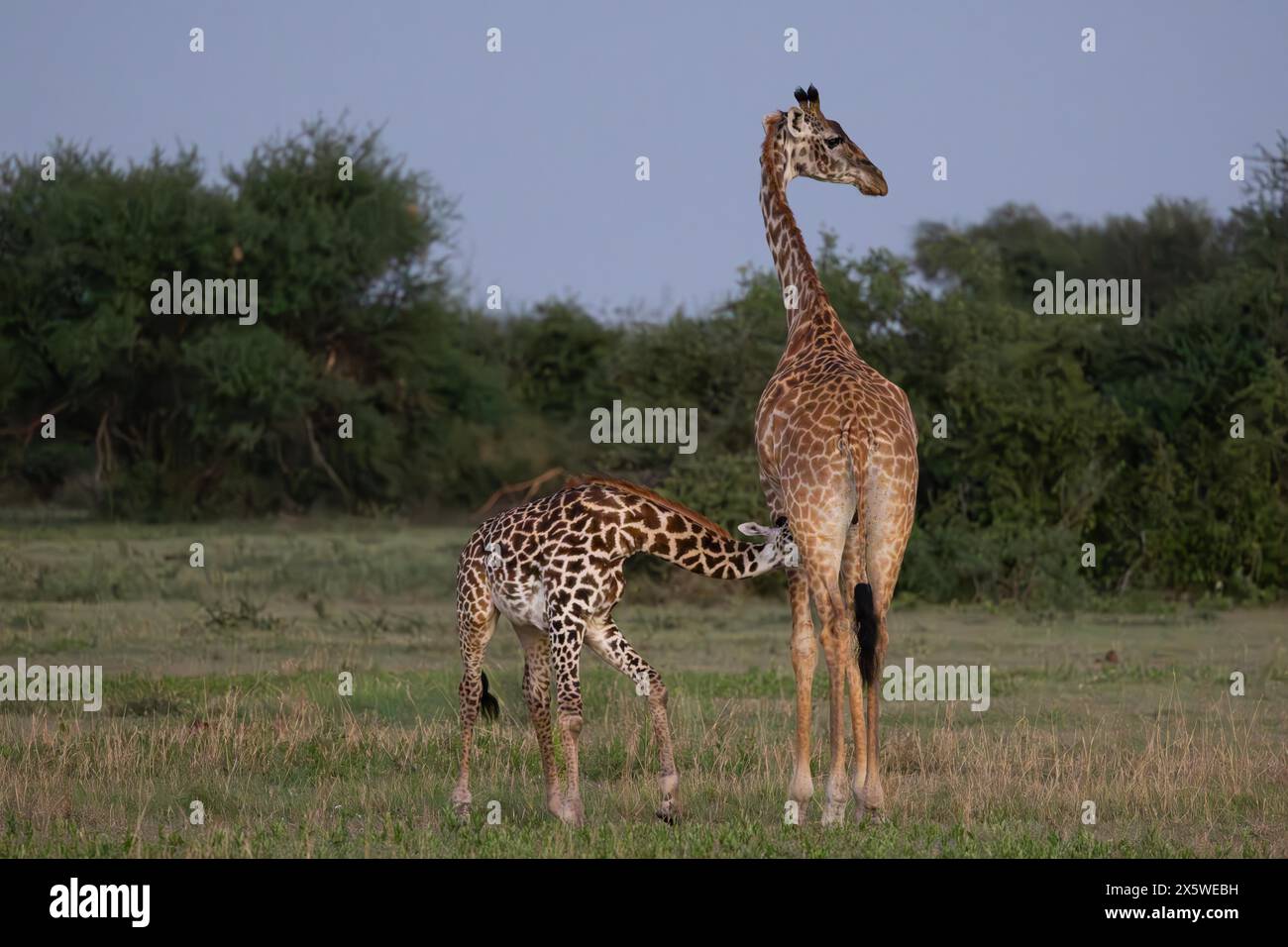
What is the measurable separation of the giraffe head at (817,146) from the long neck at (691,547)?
95.0 inches

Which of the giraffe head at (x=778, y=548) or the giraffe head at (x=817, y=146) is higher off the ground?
the giraffe head at (x=817, y=146)

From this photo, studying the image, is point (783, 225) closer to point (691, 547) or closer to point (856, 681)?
point (691, 547)

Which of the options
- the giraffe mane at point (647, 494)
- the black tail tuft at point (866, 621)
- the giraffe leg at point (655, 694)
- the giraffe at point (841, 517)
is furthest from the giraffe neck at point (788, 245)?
the giraffe leg at point (655, 694)

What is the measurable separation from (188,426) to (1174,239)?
21.8 metres

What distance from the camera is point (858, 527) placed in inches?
324

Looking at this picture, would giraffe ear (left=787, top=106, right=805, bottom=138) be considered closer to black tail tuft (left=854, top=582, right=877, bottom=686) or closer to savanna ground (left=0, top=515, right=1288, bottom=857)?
black tail tuft (left=854, top=582, right=877, bottom=686)

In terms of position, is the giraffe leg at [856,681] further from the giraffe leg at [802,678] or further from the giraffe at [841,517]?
the giraffe leg at [802,678]

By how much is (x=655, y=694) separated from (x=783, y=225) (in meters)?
2.83

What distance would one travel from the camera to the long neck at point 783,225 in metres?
9.35

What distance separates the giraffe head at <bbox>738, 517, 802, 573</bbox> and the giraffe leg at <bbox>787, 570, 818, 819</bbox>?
0.09 meters

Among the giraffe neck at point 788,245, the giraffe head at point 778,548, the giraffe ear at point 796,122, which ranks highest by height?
the giraffe ear at point 796,122

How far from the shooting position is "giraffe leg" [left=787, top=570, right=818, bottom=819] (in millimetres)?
8336

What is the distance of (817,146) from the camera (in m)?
9.71

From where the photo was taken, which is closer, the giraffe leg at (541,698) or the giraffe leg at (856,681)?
the giraffe leg at (856,681)
